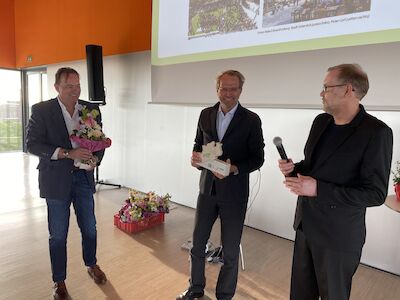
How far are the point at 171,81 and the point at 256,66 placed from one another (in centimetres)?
99

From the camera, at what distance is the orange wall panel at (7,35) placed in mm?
7199

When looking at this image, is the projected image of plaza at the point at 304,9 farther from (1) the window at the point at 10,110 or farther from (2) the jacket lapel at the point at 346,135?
(1) the window at the point at 10,110

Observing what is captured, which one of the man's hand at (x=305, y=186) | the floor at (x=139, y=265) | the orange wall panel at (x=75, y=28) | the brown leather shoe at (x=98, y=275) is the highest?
the orange wall panel at (x=75, y=28)

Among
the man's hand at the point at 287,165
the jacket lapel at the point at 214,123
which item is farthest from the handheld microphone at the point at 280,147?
the jacket lapel at the point at 214,123

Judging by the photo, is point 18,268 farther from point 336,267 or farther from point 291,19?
point 291,19

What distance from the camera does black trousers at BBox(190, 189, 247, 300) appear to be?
192 centimetres

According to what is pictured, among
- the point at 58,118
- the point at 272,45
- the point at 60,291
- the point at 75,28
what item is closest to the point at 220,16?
the point at 272,45

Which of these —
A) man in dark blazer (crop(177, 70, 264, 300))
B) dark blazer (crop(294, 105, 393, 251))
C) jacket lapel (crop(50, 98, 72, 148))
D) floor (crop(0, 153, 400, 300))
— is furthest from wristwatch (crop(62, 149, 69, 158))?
Result: dark blazer (crop(294, 105, 393, 251))

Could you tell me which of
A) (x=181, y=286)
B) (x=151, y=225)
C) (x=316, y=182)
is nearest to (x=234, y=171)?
(x=316, y=182)

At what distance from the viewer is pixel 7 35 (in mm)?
7312

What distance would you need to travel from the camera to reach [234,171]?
184cm

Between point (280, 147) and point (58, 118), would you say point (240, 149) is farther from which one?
point (58, 118)

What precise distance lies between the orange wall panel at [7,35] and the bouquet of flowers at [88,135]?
268 inches

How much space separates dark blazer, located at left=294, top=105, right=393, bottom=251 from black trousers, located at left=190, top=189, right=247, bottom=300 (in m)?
0.53
